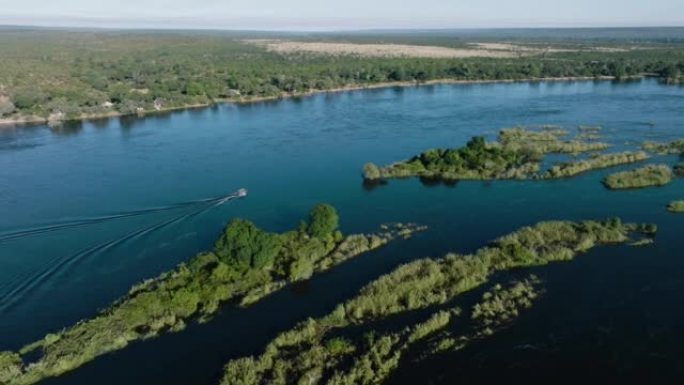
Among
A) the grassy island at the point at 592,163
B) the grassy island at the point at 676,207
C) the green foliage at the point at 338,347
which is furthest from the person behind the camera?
the grassy island at the point at 592,163

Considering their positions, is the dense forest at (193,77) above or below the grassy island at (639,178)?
above

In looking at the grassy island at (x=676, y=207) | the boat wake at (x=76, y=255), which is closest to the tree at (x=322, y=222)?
the boat wake at (x=76, y=255)

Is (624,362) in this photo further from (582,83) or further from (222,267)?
(582,83)

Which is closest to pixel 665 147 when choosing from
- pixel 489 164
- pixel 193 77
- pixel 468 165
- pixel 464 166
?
pixel 489 164

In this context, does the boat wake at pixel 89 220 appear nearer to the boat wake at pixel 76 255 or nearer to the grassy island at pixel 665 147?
the boat wake at pixel 76 255

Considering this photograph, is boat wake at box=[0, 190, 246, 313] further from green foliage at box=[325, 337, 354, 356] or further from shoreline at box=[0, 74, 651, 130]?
shoreline at box=[0, 74, 651, 130]

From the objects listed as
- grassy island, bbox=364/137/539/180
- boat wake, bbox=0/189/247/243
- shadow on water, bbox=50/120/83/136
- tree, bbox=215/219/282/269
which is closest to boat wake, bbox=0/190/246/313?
boat wake, bbox=0/189/247/243

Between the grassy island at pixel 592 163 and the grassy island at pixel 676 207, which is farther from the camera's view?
the grassy island at pixel 592 163
